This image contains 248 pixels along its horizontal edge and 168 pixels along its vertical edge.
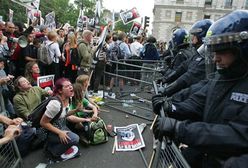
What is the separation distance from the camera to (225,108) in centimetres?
152

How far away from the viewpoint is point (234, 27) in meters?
1.53

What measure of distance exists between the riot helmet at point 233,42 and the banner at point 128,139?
114 inches

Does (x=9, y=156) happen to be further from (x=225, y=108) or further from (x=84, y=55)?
(x=84, y=55)

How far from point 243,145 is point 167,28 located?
59.7 m

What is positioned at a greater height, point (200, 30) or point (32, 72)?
point (200, 30)

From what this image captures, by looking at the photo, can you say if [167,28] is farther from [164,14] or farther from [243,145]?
[243,145]

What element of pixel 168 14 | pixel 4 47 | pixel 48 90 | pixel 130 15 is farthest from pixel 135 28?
pixel 168 14

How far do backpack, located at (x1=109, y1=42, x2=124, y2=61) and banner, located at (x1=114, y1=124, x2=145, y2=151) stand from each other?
13.0 ft

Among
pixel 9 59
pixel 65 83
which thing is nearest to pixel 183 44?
pixel 65 83

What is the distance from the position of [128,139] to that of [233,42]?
3276 millimetres

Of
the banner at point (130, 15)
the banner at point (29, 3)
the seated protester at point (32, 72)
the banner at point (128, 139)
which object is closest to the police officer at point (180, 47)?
the banner at point (128, 139)

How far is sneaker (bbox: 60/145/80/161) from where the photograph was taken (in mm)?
3689

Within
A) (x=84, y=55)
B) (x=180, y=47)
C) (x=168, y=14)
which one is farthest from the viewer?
(x=168, y=14)

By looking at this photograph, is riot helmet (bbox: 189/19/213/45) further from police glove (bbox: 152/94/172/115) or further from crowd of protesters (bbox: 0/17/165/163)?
crowd of protesters (bbox: 0/17/165/163)
